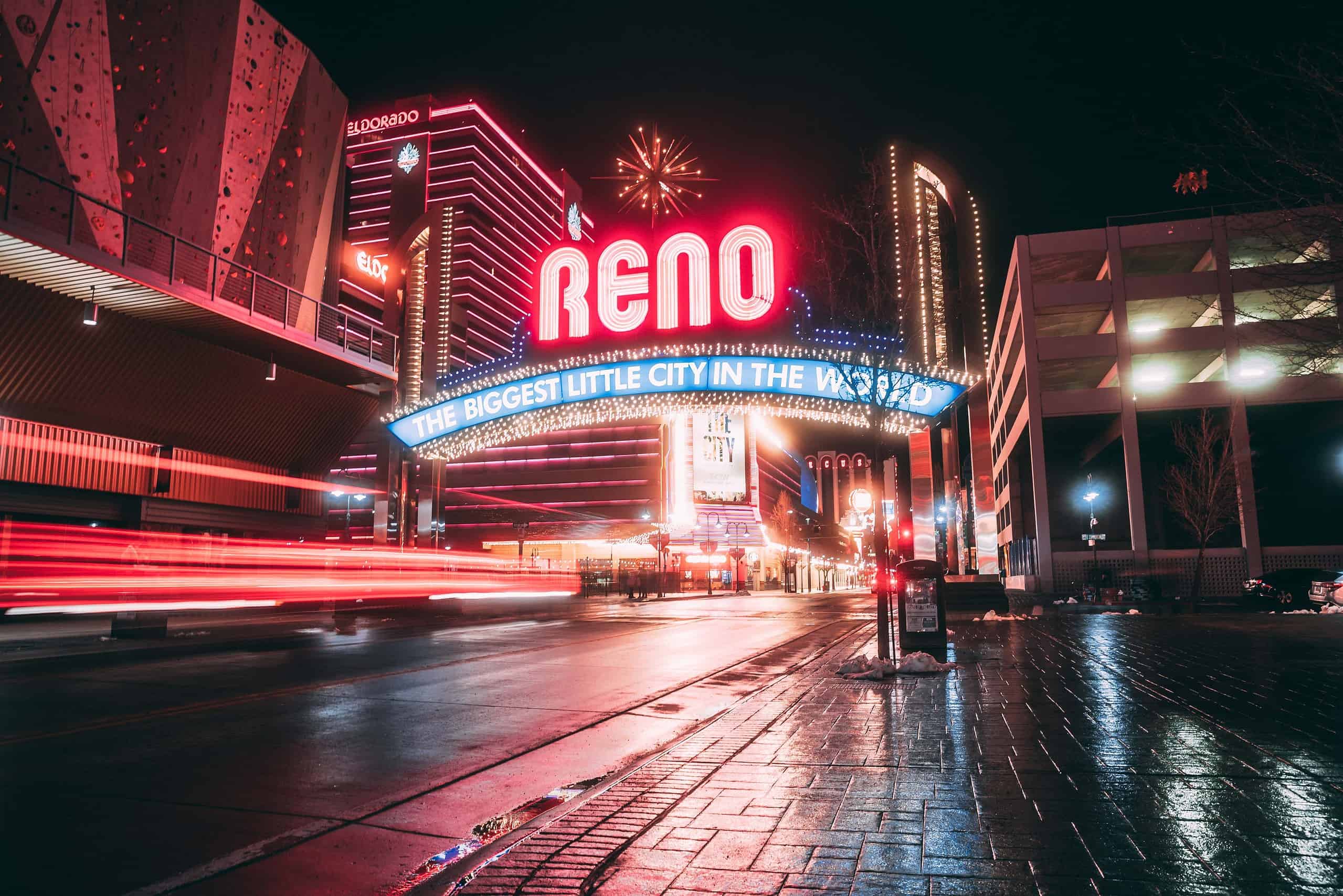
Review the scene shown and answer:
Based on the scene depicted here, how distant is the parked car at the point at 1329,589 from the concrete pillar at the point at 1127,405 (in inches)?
479

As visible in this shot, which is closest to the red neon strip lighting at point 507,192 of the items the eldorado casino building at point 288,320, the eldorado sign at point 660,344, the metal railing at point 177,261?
the eldorado casino building at point 288,320

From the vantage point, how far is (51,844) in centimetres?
436

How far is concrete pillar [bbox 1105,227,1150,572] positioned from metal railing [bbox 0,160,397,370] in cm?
3534

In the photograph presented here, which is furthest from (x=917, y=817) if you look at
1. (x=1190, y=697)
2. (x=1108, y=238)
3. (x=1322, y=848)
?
(x=1108, y=238)

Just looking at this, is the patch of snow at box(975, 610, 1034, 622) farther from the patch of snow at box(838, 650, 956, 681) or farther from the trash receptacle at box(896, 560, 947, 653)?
the patch of snow at box(838, 650, 956, 681)

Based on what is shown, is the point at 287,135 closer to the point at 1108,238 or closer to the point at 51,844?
the point at 51,844

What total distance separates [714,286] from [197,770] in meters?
19.2

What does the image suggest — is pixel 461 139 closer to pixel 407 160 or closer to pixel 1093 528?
pixel 407 160

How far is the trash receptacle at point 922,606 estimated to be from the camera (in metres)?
13.2

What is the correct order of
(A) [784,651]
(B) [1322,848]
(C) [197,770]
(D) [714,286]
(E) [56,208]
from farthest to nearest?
(D) [714,286] < (E) [56,208] < (A) [784,651] < (C) [197,770] < (B) [1322,848]

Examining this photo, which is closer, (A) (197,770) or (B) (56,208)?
(A) (197,770)

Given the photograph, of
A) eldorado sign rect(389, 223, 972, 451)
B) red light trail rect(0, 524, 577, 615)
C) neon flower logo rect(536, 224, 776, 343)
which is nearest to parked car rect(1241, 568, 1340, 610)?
eldorado sign rect(389, 223, 972, 451)

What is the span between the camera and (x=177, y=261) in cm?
2127

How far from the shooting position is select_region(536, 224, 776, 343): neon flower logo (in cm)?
2330
